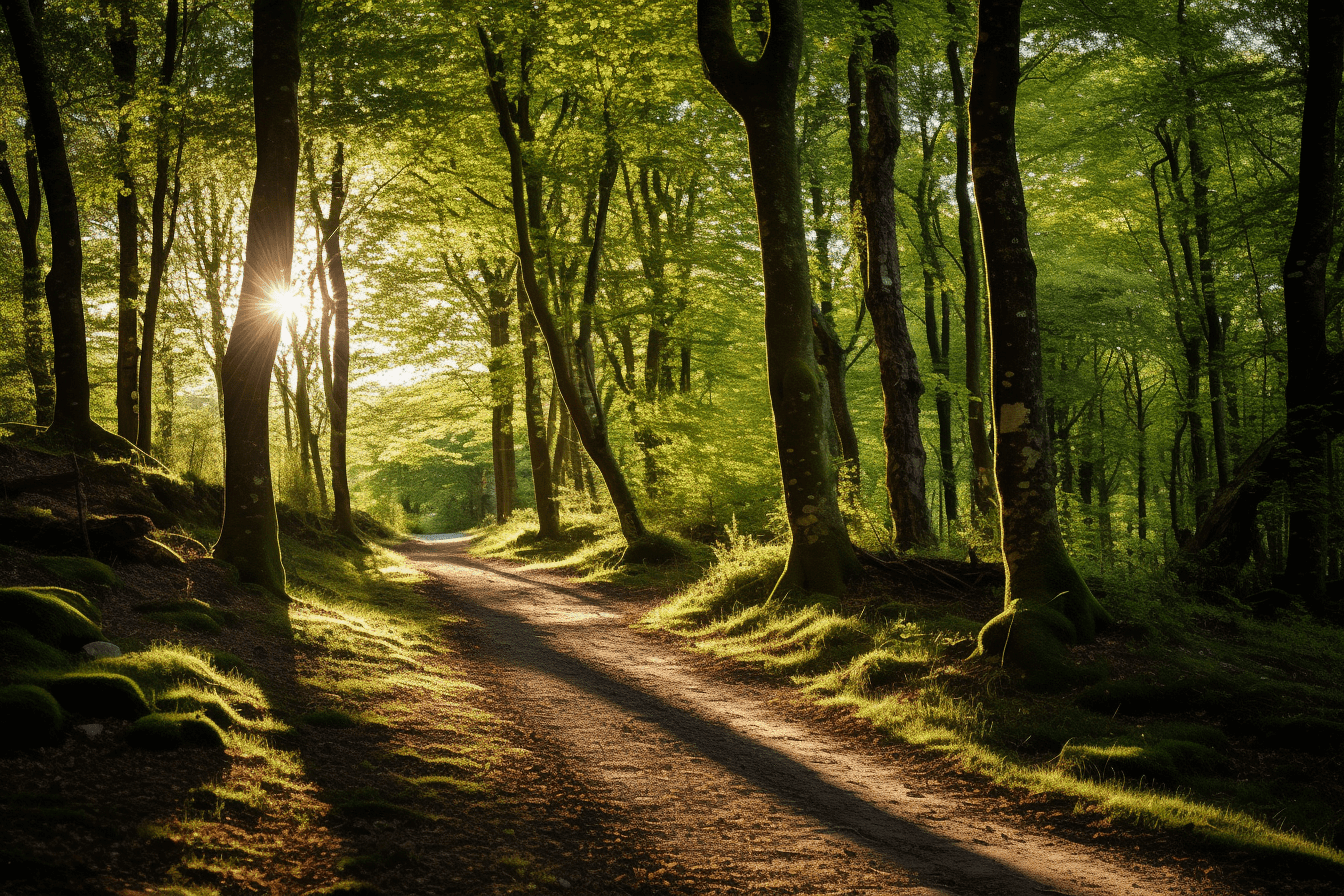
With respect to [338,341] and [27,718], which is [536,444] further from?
[27,718]

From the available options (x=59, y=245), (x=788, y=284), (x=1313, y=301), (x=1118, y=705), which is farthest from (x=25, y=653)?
(x=1313, y=301)

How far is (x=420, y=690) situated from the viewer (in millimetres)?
7121

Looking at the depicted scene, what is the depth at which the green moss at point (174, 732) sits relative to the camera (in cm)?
407

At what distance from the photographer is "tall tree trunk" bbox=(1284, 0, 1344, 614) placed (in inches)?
396

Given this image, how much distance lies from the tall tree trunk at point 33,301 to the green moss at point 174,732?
11.0 metres

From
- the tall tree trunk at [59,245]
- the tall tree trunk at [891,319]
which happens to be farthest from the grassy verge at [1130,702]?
the tall tree trunk at [59,245]

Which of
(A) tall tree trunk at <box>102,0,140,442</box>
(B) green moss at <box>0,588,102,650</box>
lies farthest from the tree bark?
(B) green moss at <box>0,588,102,650</box>

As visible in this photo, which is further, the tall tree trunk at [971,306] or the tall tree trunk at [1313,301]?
the tall tree trunk at [971,306]

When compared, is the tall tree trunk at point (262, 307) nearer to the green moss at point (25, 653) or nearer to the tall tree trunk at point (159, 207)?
the green moss at point (25, 653)

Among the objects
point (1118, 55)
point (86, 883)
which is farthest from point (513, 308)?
point (86, 883)

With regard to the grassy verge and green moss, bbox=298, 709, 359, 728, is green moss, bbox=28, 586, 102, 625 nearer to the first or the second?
green moss, bbox=298, 709, 359, 728

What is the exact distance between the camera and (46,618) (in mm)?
4844

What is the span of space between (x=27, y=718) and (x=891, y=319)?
11.5m

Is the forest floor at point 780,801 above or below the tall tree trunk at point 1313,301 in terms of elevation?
below
